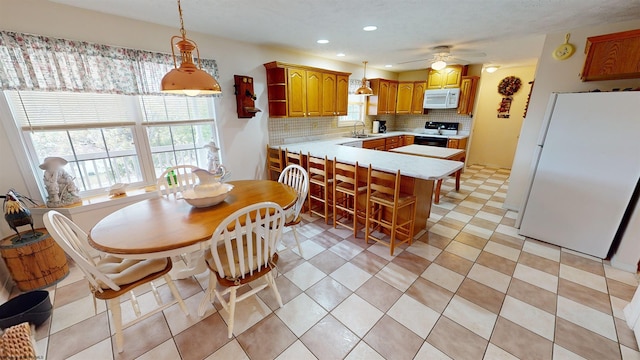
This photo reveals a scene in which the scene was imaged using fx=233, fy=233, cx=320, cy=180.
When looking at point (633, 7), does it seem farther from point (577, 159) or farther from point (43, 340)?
point (43, 340)

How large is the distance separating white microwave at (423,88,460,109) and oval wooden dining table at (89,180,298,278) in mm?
4427

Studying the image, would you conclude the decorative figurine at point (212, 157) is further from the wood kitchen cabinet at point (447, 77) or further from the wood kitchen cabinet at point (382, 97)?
the wood kitchen cabinet at point (447, 77)

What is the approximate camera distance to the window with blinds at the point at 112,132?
2084mm

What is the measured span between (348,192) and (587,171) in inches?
88.5

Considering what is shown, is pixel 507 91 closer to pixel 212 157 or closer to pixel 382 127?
pixel 382 127

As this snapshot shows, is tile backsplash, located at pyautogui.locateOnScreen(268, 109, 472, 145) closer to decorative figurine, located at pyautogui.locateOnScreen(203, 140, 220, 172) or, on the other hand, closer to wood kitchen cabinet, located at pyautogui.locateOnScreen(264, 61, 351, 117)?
wood kitchen cabinet, located at pyautogui.locateOnScreen(264, 61, 351, 117)

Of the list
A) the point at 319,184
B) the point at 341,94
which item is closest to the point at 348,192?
the point at 319,184

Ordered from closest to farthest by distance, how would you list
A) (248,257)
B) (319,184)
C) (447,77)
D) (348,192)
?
1. (248,257)
2. (348,192)
3. (319,184)
4. (447,77)

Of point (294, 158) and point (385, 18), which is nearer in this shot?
point (385, 18)

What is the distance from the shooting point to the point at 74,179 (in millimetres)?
2312

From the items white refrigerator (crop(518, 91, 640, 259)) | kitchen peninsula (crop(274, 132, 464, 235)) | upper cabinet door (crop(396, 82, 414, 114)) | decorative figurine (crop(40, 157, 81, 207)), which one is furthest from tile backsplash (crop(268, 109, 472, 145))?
white refrigerator (crop(518, 91, 640, 259))

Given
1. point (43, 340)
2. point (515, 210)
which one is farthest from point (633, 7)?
point (43, 340)

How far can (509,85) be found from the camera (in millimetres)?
5059

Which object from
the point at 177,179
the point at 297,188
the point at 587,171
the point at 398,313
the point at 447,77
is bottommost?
the point at 398,313
